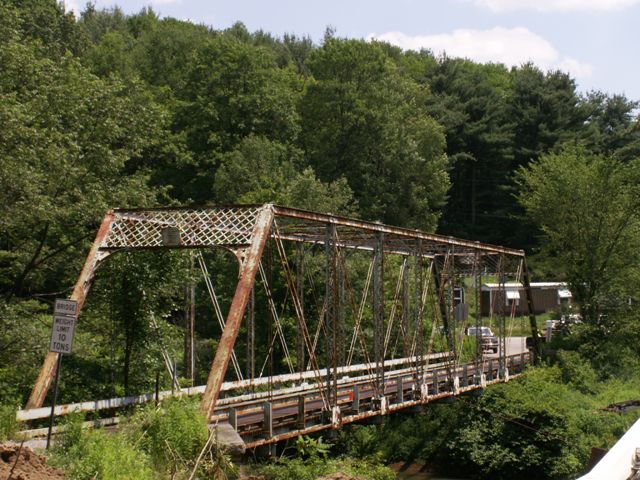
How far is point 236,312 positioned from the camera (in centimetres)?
1602

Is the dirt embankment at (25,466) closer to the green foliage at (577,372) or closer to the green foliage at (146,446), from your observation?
the green foliage at (146,446)

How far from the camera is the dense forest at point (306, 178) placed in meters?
23.3

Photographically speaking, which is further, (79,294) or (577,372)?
(577,372)

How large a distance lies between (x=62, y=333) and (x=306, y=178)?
2978 centimetres

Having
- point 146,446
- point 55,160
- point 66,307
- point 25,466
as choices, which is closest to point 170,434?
point 146,446

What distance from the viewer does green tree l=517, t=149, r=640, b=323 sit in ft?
152

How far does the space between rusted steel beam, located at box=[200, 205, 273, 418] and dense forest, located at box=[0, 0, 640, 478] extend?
3.43 m

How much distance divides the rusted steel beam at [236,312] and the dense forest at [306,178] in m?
3.43

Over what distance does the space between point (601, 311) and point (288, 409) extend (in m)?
29.4

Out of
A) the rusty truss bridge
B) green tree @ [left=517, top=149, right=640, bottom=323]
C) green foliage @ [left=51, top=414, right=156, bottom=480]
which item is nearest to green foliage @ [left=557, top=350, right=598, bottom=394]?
green tree @ [left=517, top=149, right=640, bottom=323]

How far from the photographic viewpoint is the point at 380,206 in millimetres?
60906

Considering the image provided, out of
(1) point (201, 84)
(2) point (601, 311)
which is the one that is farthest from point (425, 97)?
(2) point (601, 311)

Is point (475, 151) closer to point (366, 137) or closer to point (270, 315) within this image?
point (366, 137)

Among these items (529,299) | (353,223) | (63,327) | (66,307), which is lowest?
(529,299)
